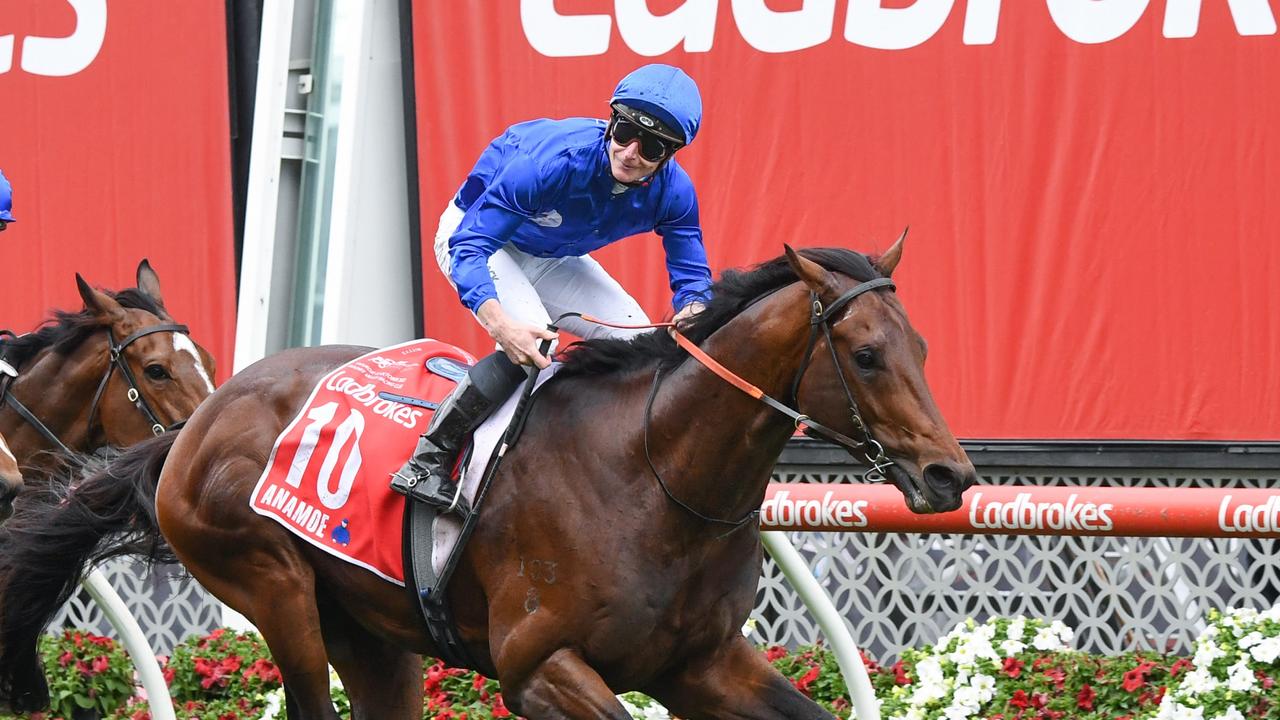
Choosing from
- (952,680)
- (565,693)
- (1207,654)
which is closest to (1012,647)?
(952,680)

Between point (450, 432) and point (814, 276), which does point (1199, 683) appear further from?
point (450, 432)

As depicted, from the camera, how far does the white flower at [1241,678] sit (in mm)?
4551

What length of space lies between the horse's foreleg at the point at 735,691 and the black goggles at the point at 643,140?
1103mm

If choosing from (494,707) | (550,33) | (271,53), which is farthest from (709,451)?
(271,53)

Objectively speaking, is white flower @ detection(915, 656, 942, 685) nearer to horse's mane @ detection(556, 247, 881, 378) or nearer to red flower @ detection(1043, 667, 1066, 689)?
red flower @ detection(1043, 667, 1066, 689)

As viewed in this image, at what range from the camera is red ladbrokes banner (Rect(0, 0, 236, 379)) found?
8.13m

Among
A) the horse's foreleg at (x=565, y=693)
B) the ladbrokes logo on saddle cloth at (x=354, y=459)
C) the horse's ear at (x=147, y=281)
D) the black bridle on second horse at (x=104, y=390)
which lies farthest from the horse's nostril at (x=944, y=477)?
the horse's ear at (x=147, y=281)

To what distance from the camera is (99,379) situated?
6.08 meters

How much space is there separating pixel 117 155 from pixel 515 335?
5026mm

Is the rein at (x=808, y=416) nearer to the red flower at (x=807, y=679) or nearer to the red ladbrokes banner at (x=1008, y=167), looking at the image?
the red flower at (x=807, y=679)

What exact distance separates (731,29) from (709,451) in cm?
394

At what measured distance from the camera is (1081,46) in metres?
6.72

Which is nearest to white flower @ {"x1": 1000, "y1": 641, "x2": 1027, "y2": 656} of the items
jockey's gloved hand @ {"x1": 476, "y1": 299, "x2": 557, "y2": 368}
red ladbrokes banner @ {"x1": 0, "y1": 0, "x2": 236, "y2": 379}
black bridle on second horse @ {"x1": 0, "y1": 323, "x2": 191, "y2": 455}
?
jockey's gloved hand @ {"x1": 476, "y1": 299, "x2": 557, "y2": 368}

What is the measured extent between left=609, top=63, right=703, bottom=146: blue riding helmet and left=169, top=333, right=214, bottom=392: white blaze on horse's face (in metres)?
2.63
